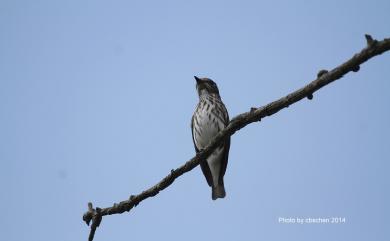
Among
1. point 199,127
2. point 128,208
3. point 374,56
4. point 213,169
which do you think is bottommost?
point 128,208

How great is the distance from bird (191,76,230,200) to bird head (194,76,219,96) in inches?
2.5

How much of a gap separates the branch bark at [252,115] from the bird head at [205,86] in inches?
189

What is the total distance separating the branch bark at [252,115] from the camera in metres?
3.53

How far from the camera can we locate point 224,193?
9.19m

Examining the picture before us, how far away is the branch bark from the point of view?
3.53m

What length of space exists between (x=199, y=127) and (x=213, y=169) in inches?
36.8

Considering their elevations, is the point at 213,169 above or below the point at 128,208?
above

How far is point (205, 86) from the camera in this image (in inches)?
399

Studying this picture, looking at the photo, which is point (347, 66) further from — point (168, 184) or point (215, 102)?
point (215, 102)

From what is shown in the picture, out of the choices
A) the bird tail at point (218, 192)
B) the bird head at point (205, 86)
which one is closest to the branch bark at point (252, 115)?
the bird tail at point (218, 192)

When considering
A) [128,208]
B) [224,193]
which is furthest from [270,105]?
[224,193]

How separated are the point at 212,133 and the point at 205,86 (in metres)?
1.34

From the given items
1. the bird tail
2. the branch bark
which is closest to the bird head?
the bird tail

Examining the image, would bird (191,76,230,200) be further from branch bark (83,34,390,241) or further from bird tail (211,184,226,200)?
branch bark (83,34,390,241)
